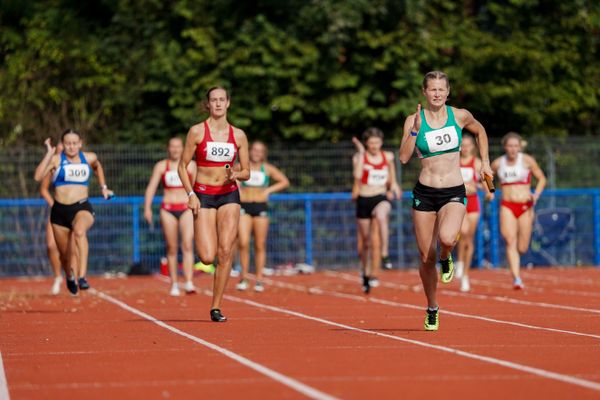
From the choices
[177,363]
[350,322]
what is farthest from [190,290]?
[177,363]

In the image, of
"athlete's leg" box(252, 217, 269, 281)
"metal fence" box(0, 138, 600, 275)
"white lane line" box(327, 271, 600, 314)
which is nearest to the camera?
"white lane line" box(327, 271, 600, 314)

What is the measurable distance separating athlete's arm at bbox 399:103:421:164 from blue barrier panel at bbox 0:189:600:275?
15146 mm

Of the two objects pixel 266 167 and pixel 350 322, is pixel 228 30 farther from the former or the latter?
pixel 350 322

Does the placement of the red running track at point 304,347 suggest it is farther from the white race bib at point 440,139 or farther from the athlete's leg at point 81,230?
the white race bib at point 440,139

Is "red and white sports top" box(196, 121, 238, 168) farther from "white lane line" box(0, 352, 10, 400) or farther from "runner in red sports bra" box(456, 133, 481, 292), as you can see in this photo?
"runner in red sports bra" box(456, 133, 481, 292)

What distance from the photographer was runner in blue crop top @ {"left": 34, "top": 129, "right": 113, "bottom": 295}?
18125mm

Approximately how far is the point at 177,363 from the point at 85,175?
897 centimetres

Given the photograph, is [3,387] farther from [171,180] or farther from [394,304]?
[171,180]

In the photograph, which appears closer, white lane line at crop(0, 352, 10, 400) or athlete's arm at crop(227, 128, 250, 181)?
white lane line at crop(0, 352, 10, 400)

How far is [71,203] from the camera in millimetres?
18234

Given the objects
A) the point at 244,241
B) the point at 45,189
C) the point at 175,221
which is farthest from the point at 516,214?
the point at 45,189

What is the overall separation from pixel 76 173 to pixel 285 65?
41.3 ft

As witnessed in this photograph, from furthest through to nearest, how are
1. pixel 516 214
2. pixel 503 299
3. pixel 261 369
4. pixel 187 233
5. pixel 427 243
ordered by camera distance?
1. pixel 516 214
2. pixel 187 233
3. pixel 503 299
4. pixel 427 243
5. pixel 261 369

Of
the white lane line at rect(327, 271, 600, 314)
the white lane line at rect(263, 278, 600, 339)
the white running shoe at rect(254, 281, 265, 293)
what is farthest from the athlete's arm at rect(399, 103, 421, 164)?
the white running shoe at rect(254, 281, 265, 293)
